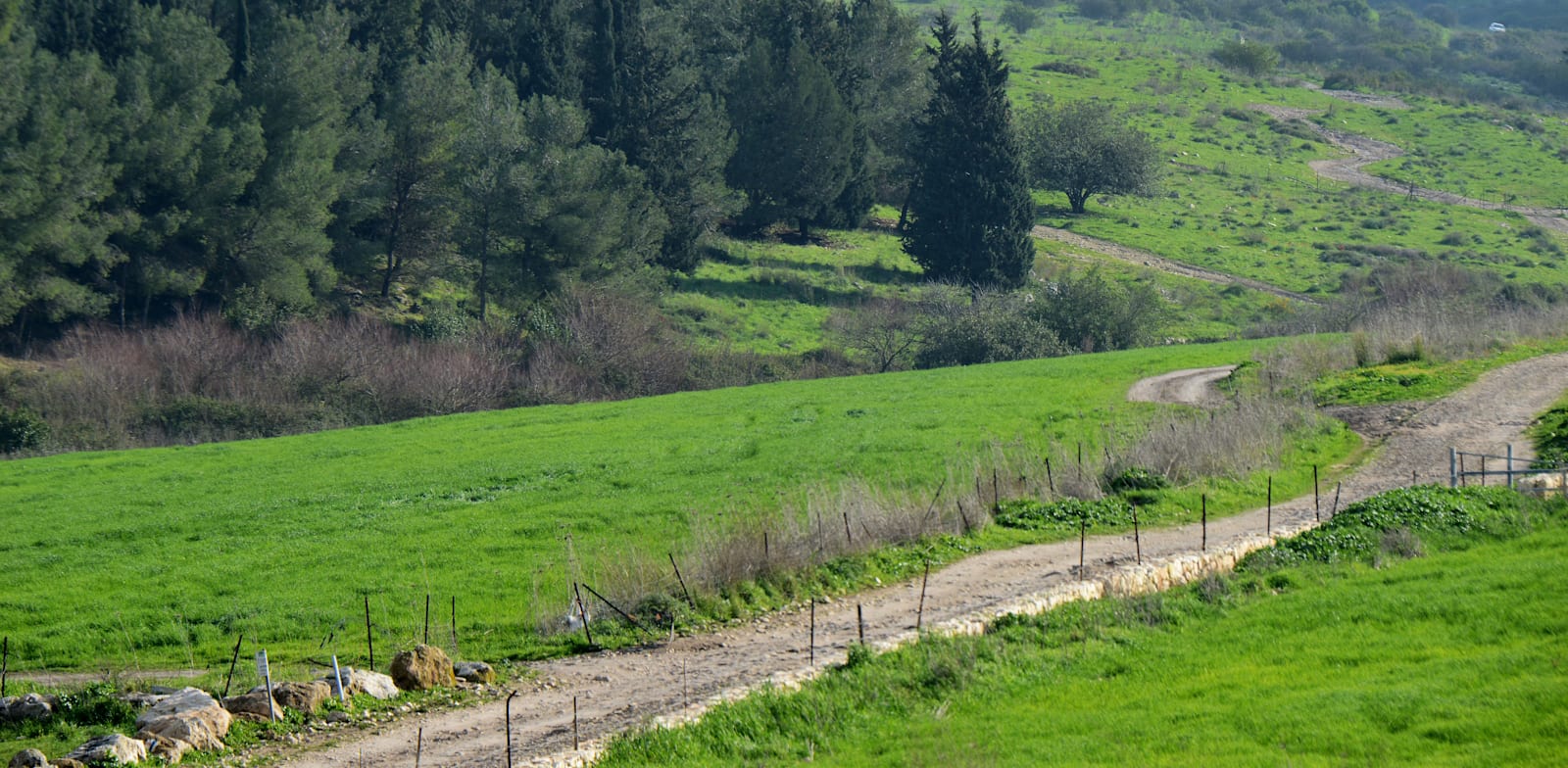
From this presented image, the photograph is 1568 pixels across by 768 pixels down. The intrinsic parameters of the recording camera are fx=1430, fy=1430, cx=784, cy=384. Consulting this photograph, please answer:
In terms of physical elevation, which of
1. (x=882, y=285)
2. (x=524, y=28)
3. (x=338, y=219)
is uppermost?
(x=524, y=28)

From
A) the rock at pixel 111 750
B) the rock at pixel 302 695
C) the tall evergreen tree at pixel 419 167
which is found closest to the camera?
the rock at pixel 111 750

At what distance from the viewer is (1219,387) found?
4234cm

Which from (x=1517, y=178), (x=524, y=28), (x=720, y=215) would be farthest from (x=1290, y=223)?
(x=524, y=28)

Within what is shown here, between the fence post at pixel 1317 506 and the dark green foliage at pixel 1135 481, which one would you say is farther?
the dark green foliage at pixel 1135 481

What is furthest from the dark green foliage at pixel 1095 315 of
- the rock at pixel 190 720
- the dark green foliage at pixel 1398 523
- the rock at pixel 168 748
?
the rock at pixel 168 748

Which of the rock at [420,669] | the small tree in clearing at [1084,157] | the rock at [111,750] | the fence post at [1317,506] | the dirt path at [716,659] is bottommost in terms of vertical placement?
the fence post at [1317,506]

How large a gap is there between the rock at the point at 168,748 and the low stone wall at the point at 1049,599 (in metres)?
3.93

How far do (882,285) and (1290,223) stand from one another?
33485mm

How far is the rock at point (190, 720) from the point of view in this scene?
15.8m

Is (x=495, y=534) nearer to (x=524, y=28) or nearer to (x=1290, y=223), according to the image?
(x=524, y=28)

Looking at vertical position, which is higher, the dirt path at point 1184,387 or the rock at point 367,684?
the rock at point 367,684

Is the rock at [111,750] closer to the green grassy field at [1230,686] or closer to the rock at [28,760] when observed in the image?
the rock at [28,760]

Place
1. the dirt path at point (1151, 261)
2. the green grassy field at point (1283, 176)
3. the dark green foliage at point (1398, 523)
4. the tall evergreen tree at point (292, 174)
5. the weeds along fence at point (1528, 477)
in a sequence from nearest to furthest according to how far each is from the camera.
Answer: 1. the dark green foliage at point (1398, 523)
2. the weeds along fence at point (1528, 477)
3. the tall evergreen tree at point (292, 174)
4. the dirt path at point (1151, 261)
5. the green grassy field at point (1283, 176)

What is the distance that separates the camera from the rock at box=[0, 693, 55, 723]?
1742cm
